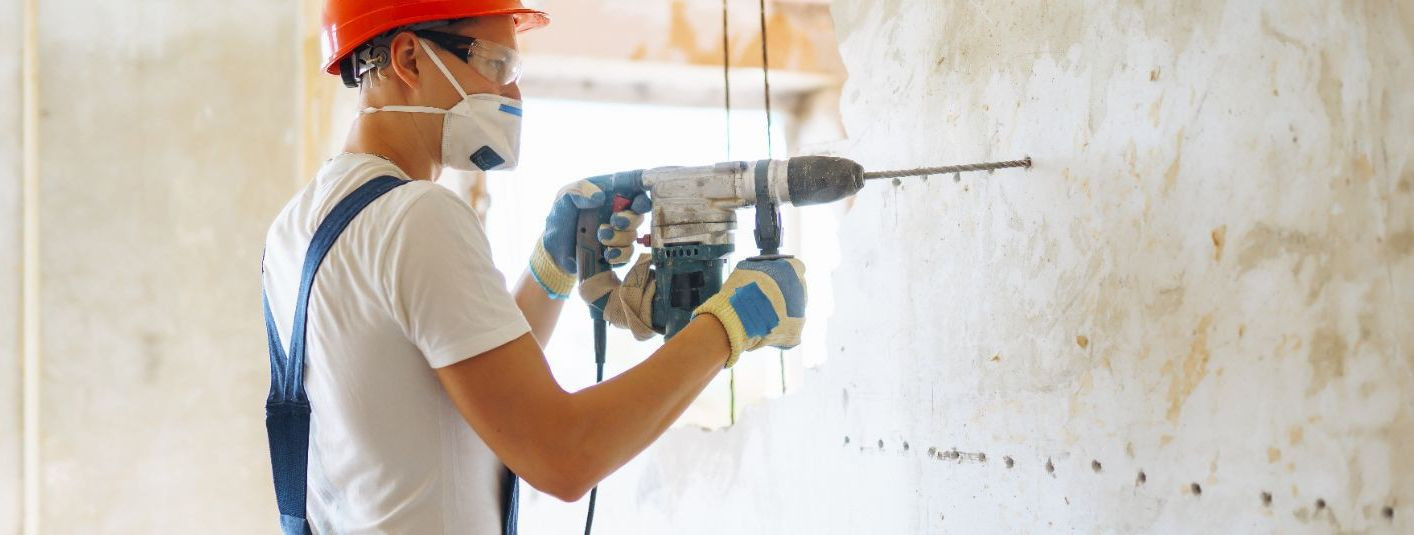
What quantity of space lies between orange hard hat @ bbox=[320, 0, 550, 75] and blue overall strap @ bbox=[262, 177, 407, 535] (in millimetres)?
249

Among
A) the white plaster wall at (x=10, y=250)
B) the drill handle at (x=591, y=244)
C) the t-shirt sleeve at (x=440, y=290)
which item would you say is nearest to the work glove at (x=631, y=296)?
the drill handle at (x=591, y=244)

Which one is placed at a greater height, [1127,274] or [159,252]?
[159,252]

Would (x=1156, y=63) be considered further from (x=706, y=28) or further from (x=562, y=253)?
(x=706, y=28)

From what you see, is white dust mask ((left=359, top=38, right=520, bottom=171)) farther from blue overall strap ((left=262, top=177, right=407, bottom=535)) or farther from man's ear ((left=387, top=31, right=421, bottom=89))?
blue overall strap ((left=262, top=177, right=407, bottom=535))

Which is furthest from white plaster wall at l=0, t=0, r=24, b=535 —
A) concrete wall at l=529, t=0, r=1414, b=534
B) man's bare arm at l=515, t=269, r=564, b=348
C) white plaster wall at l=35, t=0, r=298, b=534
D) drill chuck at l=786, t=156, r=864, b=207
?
drill chuck at l=786, t=156, r=864, b=207

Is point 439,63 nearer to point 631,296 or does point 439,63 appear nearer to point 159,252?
point 631,296

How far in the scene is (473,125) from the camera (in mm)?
1363

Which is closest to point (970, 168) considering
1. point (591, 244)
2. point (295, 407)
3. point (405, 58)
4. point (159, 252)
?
point (591, 244)

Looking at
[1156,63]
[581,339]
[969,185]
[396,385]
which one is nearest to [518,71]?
[396,385]

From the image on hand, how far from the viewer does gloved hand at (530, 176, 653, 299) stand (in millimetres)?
1585

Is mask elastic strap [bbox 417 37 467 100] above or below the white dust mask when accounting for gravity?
above

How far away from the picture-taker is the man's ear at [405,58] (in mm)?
1334

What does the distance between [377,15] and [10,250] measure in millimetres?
A: 2126

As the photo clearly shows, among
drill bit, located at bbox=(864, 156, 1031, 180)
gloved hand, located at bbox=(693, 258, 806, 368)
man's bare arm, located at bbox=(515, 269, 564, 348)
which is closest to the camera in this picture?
gloved hand, located at bbox=(693, 258, 806, 368)
